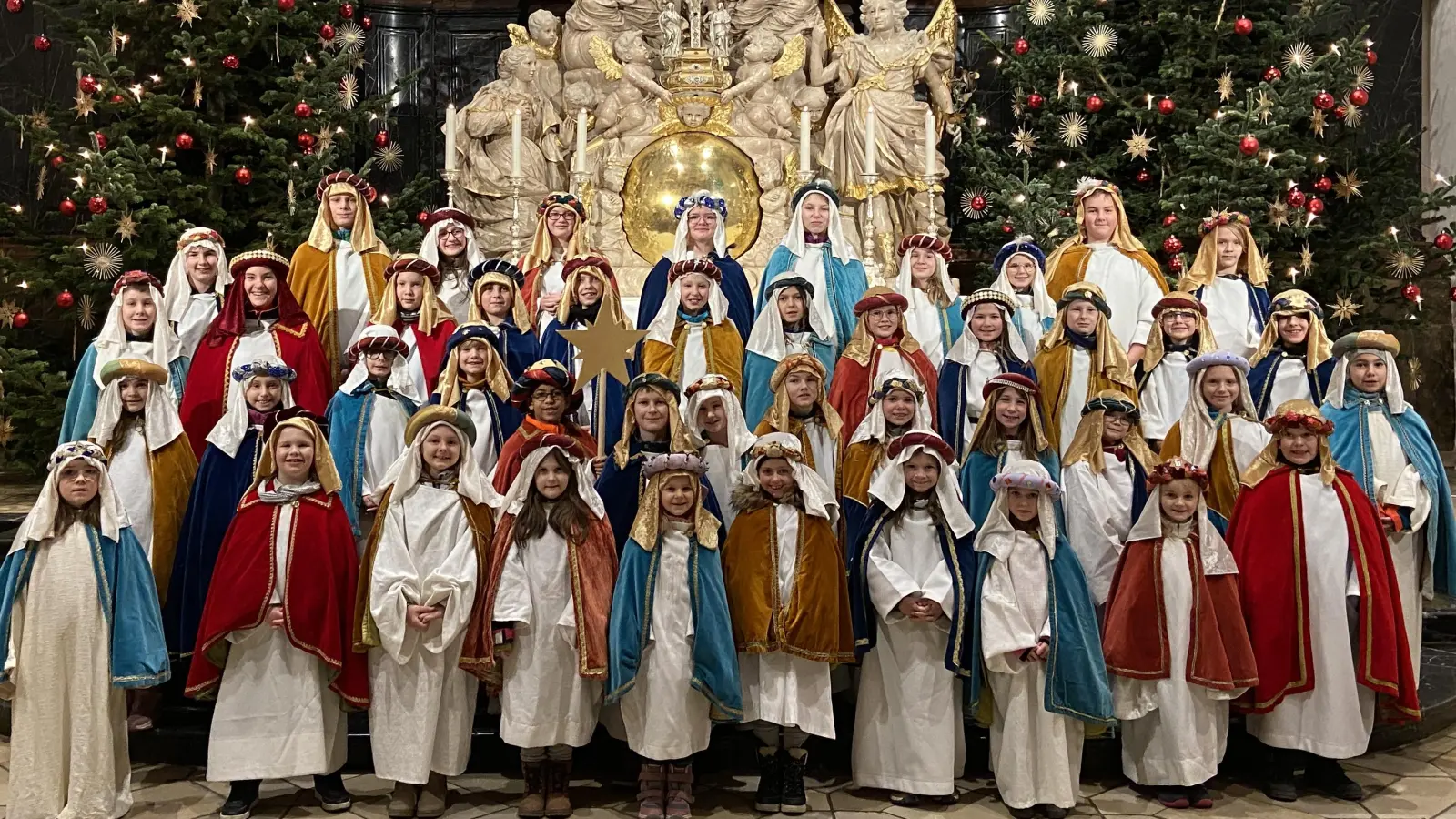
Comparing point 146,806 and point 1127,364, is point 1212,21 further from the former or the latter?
point 146,806

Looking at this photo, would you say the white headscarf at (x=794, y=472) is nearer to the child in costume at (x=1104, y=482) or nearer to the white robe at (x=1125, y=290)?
the child in costume at (x=1104, y=482)

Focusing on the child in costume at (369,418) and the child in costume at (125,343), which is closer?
the child in costume at (369,418)

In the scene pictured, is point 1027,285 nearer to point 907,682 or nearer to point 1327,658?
point 1327,658

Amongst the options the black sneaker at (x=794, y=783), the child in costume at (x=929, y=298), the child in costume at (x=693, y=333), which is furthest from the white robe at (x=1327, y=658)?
the child in costume at (x=693, y=333)

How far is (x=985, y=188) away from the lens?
10609mm

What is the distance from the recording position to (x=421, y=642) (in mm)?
5031

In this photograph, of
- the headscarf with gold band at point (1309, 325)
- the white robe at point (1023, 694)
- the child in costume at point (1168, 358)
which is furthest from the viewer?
the child in costume at point (1168, 358)

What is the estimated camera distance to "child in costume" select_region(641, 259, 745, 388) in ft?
21.6

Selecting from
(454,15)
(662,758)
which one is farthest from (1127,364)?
(454,15)

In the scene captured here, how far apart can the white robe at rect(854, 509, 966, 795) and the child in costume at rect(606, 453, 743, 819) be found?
595 millimetres

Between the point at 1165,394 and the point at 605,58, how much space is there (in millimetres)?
5779

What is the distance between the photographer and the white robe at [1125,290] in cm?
735

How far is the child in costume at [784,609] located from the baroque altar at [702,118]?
5297mm

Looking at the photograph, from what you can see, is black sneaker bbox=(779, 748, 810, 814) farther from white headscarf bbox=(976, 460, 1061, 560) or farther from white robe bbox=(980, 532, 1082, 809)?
white headscarf bbox=(976, 460, 1061, 560)
